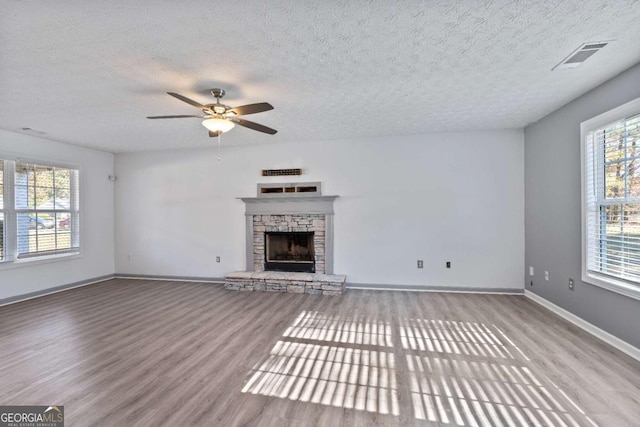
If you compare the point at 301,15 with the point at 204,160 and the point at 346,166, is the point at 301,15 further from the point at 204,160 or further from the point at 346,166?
the point at 204,160

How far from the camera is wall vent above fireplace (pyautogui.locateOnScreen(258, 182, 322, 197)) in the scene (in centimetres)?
525

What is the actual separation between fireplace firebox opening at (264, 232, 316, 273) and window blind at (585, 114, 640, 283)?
12.6 ft

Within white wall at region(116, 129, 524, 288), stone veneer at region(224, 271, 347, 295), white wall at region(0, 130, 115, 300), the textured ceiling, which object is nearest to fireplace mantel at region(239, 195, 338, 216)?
white wall at region(116, 129, 524, 288)

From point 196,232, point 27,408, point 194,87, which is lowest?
point 27,408

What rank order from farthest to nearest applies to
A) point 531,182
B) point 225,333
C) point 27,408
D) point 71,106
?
point 531,182, point 71,106, point 225,333, point 27,408

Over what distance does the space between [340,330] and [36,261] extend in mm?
5102

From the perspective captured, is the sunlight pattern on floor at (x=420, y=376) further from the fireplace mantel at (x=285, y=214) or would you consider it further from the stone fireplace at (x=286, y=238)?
the fireplace mantel at (x=285, y=214)

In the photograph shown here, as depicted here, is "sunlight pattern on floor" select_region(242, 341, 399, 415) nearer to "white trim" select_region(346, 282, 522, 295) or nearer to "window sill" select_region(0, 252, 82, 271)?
"white trim" select_region(346, 282, 522, 295)

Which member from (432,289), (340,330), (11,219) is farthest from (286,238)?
(11,219)

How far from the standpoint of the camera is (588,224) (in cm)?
322

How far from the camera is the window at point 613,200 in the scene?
106 inches

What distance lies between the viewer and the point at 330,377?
235 cm

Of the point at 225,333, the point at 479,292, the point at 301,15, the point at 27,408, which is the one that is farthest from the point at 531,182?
the point at 27,408

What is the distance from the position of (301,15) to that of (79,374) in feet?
10.7
